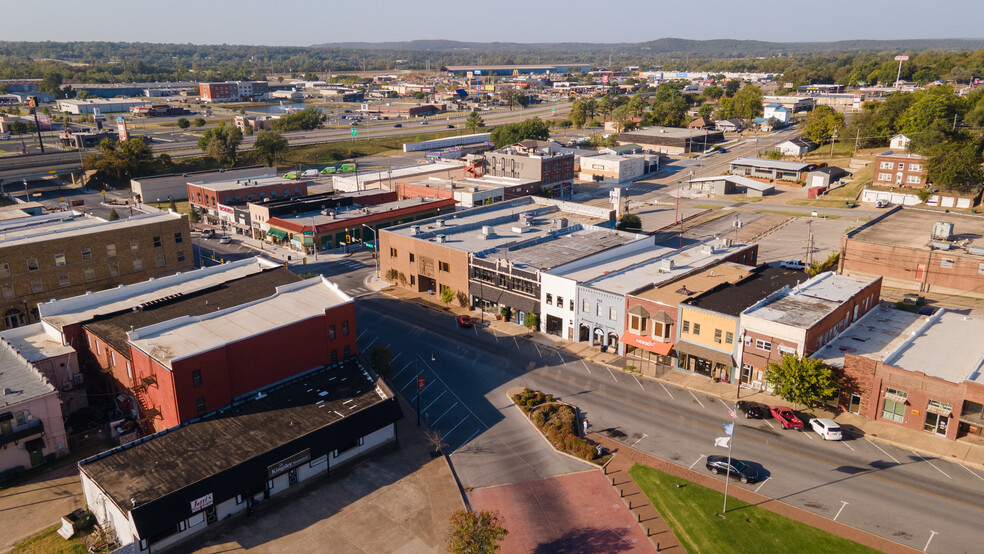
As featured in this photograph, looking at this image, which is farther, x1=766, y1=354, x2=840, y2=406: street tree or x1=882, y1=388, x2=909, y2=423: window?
x1=766, y1=354, x2=840, y2=406: street tree

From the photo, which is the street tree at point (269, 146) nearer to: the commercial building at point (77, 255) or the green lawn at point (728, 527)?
the commercial building at point (77, 255)

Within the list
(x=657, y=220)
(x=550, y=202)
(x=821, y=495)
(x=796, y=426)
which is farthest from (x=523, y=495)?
(x=657, y=220)

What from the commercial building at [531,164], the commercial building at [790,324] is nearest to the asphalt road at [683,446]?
the commercial building at [790,324]

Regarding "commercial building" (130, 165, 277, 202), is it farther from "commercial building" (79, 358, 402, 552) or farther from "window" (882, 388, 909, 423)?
"window" (882, 388, 909, 423)

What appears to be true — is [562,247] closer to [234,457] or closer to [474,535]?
[234,457]

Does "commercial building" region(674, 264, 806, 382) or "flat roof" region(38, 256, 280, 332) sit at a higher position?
"flat roof" region(38, 256, 280, 332)

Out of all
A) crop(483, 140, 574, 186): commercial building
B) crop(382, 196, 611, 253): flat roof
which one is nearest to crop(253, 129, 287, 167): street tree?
crop(483, 140, 574, 186): commercial building
